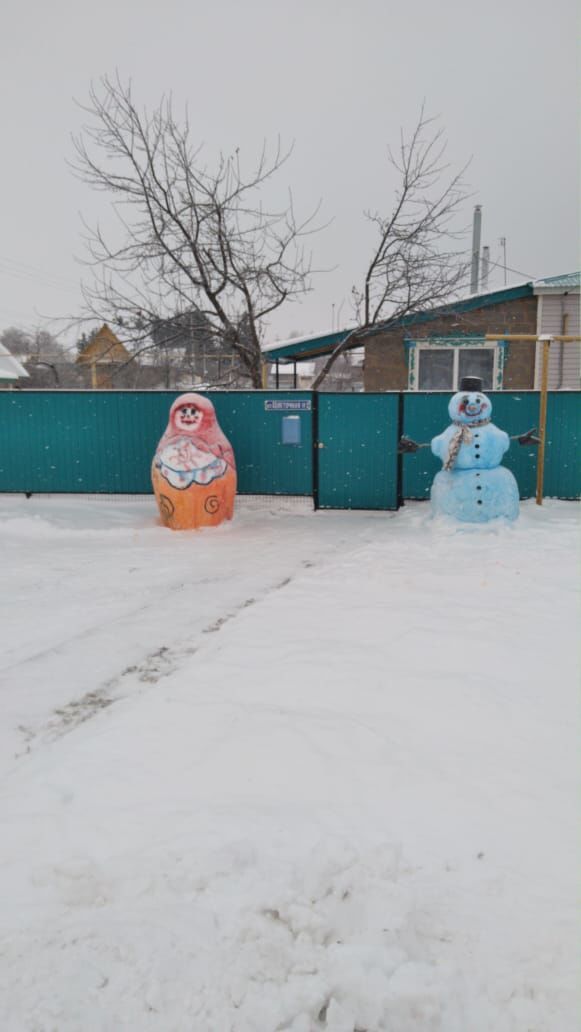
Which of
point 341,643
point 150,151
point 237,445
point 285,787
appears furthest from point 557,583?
point 150,151

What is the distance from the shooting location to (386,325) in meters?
12.0

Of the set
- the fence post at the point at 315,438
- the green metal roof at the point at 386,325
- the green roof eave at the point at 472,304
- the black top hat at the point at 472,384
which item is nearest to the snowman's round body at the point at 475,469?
the black top hat at the point at 472,384

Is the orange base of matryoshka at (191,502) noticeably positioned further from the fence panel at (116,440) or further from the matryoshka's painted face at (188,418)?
the fence panel at (116,440)

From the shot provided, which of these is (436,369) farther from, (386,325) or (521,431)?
(521,431)

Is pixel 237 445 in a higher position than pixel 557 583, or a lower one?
higher

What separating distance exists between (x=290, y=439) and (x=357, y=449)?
0.99 m

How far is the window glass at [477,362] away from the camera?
553 inches

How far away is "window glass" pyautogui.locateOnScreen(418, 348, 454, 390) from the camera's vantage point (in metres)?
14.2

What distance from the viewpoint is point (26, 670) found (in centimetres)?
400

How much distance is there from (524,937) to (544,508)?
792 cm

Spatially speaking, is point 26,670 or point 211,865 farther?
point 26,670

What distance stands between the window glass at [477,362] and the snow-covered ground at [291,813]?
9.62 meters

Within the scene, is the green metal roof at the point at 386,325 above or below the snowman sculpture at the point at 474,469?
above

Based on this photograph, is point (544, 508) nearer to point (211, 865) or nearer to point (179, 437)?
point (179, 437)
